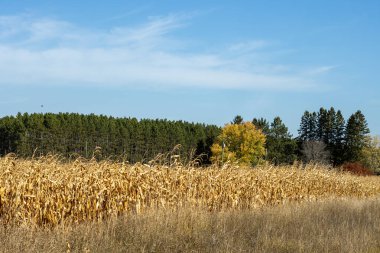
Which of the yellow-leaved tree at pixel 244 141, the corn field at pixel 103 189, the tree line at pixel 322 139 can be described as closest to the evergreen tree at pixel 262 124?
the tree line at pixel 322 139

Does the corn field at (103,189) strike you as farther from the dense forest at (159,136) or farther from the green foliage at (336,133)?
the green foliage at (336,133)

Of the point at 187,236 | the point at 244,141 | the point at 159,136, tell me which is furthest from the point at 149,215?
the point at 159,136

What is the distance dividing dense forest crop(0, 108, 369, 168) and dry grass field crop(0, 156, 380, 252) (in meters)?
69.4

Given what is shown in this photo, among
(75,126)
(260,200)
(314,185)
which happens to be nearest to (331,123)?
(75,126)

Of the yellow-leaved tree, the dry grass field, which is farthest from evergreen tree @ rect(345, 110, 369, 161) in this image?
the dry grass field

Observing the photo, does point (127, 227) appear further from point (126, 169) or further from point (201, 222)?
point (126, 169)

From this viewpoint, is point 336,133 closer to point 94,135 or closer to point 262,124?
point 262,124

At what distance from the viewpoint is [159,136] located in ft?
335

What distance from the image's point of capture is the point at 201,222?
10.0 metres

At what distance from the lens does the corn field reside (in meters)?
10.8

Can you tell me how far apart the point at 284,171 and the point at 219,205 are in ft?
21.1

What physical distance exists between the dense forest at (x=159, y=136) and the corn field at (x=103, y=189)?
67916 mm

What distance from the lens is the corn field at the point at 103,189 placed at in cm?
1076

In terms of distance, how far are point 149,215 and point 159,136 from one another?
301 ft
